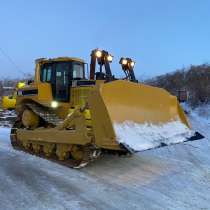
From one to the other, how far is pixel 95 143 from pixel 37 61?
3.45 meters

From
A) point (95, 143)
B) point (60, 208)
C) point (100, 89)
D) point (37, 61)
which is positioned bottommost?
point (60, 208)

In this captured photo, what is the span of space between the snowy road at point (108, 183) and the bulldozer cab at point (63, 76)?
5.15ft

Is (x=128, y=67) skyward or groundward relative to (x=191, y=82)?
groundward

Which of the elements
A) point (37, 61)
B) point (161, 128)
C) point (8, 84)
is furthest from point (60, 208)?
point (8, 84)

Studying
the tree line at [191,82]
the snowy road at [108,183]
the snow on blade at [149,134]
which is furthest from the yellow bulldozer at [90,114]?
the tree line at [191,82]

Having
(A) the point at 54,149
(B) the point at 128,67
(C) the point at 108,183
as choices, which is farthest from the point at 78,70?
(C) the point at 108,183

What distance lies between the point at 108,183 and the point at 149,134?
1.21 m

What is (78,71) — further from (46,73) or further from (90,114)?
(90,114)

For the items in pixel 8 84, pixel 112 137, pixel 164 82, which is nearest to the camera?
pixel 112 137

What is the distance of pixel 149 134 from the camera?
7551 millimetres

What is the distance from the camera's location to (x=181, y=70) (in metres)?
22.1

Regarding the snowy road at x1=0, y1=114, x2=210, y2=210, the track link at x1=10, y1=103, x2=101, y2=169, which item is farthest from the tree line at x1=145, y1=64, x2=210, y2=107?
the track link at x1=10, y1=103, x2=101, y2=169

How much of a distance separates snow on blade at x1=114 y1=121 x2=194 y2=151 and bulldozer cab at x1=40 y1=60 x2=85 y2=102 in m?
2.33

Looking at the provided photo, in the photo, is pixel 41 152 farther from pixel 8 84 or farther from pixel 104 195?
pixel 8 84
